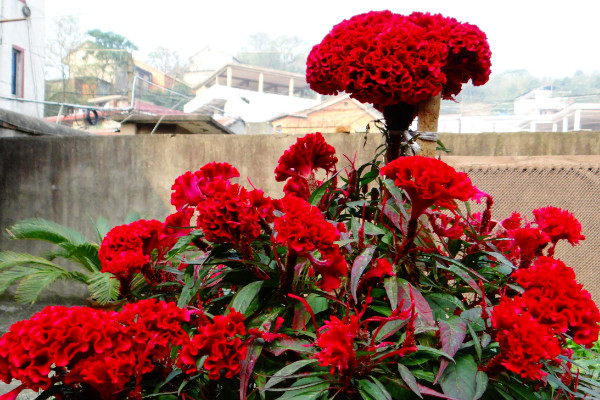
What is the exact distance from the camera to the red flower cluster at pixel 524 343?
593 mm

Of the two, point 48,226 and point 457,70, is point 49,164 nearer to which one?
point 48,226

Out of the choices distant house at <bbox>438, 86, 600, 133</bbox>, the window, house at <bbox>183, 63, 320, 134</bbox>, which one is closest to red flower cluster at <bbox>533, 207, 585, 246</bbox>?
distant house at <bbox>438, 86, 600, 133</bbox>

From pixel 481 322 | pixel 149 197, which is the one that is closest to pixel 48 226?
pixel 149 197

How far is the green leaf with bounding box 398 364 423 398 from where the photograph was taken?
0.60 meters

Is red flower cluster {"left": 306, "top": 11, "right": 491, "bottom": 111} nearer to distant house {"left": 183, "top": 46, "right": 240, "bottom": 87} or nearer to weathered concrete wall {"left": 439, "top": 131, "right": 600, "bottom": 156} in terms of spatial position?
weathered concrete wall {"left": 439, "top": 131, "right": 600, "bottom": 156}

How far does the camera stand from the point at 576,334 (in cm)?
67

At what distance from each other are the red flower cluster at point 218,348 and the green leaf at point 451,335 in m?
0.27

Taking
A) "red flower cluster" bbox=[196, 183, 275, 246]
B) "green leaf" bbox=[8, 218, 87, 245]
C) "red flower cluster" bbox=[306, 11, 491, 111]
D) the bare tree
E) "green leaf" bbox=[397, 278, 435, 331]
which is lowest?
"green leaf" bbox=[8, 218, 87, 245]

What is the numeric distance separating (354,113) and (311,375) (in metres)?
14.0

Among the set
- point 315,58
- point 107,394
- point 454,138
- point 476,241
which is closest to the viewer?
point 107,394

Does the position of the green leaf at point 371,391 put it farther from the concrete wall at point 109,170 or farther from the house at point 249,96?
the house at point 249,96

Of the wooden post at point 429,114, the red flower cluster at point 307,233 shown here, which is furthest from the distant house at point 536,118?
the red flower cluster at point 307,233

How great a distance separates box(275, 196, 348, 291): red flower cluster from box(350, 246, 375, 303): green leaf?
38 millimetres

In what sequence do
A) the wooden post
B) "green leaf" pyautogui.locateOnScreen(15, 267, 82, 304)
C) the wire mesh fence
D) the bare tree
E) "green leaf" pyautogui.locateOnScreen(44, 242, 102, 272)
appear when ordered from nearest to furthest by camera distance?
the wooden post < the wire mesh fence < "green leaf" pyautogui.locateOnScreen(15, 267, 82, 304) < "green leaf" pyautogui.locateOnScreen(44, 242, 102, 272) < the bare tree
